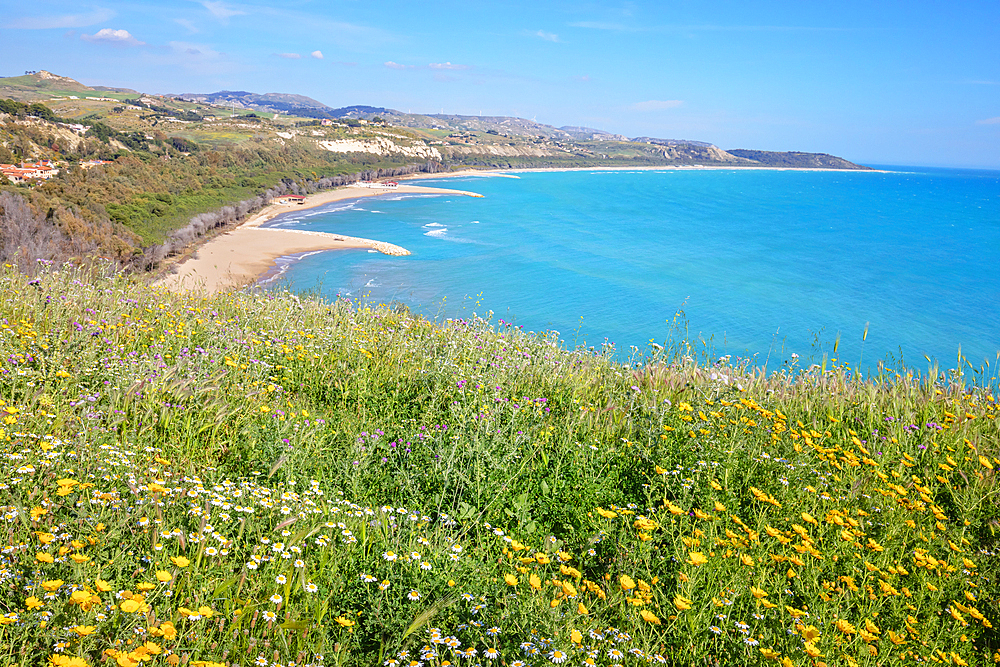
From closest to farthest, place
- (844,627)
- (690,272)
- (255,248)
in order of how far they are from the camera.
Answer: (844,627) < (255,248) < (690,272)

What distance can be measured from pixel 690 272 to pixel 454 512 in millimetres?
54189

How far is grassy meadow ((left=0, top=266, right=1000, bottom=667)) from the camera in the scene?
94.0 inches

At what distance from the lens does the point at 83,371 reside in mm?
4418

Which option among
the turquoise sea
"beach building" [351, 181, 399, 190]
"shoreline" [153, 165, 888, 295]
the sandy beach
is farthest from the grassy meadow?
"beach building" [351, 181, 399, 190]

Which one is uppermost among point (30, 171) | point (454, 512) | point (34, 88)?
point (34, 88)

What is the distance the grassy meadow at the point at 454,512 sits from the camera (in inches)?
94.0

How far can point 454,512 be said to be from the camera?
3.39 m

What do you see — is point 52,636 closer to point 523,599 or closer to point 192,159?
point 523,599

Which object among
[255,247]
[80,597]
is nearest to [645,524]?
[80,597]

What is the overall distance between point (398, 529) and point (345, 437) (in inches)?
58.4

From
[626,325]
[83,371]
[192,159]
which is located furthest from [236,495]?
[192,159]

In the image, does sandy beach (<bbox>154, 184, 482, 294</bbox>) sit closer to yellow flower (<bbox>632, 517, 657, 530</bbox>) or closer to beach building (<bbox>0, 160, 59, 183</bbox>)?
beach building (<bbox>0, 160, 59, 183</bbox>)

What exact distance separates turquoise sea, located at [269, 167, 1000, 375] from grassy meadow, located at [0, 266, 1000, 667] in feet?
18.3

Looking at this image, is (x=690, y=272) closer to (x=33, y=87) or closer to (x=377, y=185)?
(x=377, y=185)
